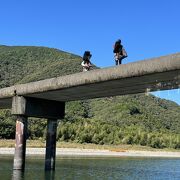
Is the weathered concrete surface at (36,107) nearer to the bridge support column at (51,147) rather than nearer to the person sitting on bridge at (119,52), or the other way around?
the bridge support column at (51,147)

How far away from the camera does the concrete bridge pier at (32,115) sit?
3666 cm

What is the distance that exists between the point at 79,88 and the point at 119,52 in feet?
18.3

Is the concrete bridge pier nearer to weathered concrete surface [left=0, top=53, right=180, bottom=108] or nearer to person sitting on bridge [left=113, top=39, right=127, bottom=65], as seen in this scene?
weathered concrete surface [left=0, top=53, right=180, bottom=108]

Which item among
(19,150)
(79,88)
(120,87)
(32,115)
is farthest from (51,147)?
(120,87)

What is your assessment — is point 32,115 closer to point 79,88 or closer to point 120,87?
point 79,88

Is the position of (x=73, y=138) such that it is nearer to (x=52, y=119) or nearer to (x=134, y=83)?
(x=52, y=119)

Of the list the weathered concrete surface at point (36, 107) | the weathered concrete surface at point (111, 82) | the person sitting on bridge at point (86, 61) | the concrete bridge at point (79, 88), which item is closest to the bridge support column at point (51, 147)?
the concrete bridge at point (79, 88)

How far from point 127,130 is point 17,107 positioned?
11343 cm

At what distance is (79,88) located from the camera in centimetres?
3212

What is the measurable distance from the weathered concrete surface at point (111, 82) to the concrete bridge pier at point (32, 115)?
68cm

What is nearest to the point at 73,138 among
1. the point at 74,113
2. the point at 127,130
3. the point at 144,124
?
the point at 127,130

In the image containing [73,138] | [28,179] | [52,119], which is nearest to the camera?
[28,179]

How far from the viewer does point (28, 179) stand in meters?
33.2

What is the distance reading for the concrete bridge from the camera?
24875 mm
